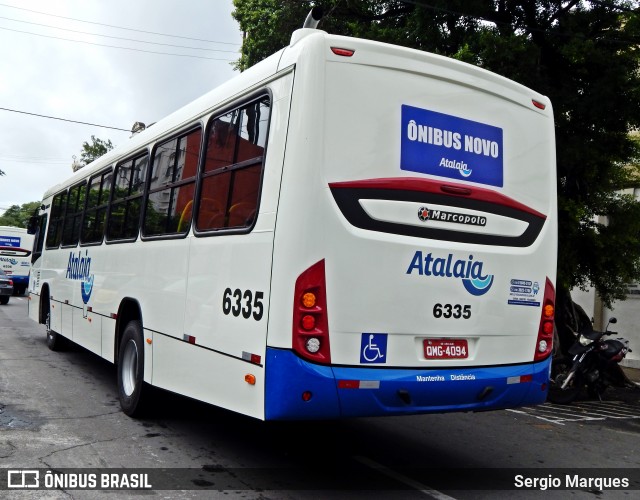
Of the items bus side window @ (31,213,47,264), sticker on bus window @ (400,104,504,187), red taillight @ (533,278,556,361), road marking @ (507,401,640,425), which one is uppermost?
sticker on bus window @ (400,104,504,187)

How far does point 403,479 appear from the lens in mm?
5426

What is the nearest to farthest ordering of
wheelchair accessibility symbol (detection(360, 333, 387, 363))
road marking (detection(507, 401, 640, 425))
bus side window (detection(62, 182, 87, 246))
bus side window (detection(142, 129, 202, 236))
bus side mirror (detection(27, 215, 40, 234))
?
wheelchair accessibility symbol (detection(360, 333, 387, 363)) → bus side window (detection(142, 129, 202, 236)) → road marking (detection(507, 401, 640, 425)) → bus side window (detection(62, 182, 87, 246)) → bus side mirror (detection(27, 215, 40, 234))

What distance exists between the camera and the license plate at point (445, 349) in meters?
4.95

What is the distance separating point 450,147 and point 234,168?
1.69 meters

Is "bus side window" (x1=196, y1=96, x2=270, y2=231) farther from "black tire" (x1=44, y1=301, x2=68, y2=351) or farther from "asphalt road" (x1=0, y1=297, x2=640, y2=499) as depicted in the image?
"black tire" (x1=44, y1=301, x2=68, y2=351)

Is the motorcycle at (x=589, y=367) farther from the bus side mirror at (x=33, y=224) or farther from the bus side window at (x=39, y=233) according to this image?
the bus side mirror at (x=33, y=224)

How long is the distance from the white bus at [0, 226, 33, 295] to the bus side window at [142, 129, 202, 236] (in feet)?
90.1

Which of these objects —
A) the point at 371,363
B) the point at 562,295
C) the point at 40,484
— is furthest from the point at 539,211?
the point at 562,295

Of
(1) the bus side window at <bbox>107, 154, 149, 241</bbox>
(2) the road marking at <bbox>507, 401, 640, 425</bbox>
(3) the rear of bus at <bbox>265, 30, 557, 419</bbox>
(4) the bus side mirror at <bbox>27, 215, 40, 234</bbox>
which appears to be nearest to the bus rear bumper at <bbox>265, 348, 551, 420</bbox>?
(3) the rear of bus at <bbox>265, 30, 557, 419</bbox>

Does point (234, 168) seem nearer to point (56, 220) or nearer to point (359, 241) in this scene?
point (359, 241)

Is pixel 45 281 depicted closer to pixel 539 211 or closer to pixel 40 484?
pixel 40 484

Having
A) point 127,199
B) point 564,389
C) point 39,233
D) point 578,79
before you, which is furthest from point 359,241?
point 39,233

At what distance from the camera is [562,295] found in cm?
1253

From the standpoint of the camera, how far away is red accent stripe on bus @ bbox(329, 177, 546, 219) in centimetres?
472
